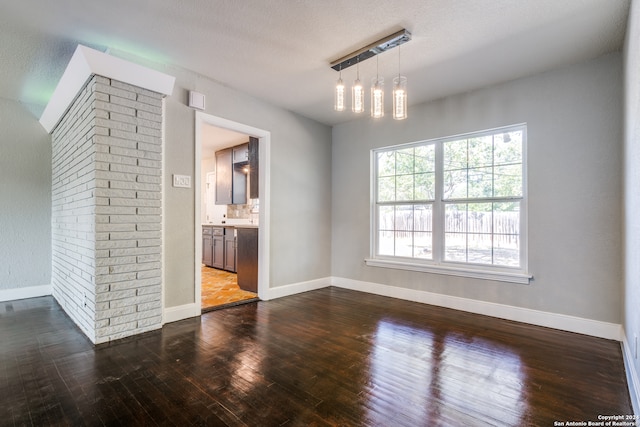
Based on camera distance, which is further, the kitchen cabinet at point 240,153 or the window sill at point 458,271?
the kitchen cabinet at point 240,153

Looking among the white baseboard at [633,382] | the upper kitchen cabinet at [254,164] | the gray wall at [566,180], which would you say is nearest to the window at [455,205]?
the gray wall at [566,180]

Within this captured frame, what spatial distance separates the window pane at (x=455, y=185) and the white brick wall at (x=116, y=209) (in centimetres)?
337

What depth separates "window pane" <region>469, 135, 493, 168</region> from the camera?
3.70m

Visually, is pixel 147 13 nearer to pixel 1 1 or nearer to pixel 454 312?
pixel 1 1

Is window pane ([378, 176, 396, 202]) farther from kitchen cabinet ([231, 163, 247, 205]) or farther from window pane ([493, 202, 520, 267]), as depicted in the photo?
kitchen cabinet ([231, 163, 247, 205])

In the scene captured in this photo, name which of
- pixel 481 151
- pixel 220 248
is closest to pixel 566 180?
pixel 481 151

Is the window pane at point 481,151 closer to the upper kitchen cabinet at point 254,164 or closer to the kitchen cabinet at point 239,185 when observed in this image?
the upper kitchen cabinet at point 254,164

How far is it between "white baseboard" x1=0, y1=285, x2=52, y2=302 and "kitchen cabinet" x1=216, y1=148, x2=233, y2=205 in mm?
3270

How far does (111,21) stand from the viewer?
8.24 ft

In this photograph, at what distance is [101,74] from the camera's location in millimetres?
2668

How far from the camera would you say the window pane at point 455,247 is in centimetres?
388

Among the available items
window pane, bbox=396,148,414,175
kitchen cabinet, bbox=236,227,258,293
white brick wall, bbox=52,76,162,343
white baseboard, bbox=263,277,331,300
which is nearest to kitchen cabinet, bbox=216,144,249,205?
kitchen cabinet, bbox=236,227,258,293

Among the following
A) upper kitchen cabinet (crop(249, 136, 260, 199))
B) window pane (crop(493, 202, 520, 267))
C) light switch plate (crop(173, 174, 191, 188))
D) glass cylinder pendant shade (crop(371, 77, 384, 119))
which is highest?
glass cylinder pendant shade (crop(371, 77, 384, 119))

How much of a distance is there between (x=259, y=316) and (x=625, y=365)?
3195 mm
